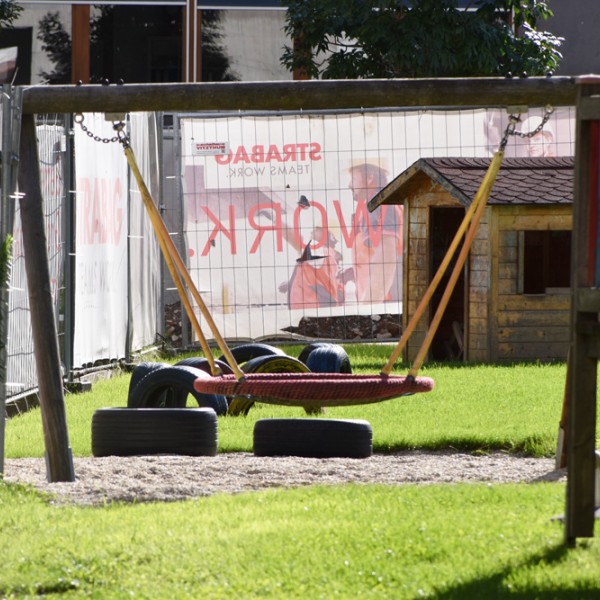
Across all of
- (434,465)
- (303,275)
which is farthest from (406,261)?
(434,465)

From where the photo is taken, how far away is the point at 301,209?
15758 mm

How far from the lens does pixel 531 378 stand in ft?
38.1

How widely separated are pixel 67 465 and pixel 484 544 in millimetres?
2666

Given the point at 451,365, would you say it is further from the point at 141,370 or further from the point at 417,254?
the point at 141,370

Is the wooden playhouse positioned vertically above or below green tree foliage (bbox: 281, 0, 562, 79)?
below

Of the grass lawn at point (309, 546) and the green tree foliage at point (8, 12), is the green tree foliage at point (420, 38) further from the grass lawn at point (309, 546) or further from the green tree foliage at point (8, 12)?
the grass lawn at point (309, 546)

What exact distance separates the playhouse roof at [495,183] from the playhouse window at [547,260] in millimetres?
854

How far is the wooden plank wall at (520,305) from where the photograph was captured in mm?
13016

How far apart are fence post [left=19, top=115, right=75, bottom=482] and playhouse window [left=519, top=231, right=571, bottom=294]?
799cm

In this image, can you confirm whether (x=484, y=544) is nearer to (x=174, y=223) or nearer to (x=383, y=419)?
(x=383, y=419)

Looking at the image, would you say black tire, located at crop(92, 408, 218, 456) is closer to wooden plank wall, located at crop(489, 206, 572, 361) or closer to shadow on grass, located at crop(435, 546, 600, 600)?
shadow on grass, located at crop(435, 546, 600, 600)

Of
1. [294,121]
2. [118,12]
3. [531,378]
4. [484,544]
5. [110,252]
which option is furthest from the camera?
[118,12]

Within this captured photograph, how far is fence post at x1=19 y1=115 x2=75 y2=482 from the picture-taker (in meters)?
7.09

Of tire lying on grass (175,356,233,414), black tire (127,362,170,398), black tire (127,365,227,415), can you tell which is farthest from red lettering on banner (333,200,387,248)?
black tire (127,365,227,415)
